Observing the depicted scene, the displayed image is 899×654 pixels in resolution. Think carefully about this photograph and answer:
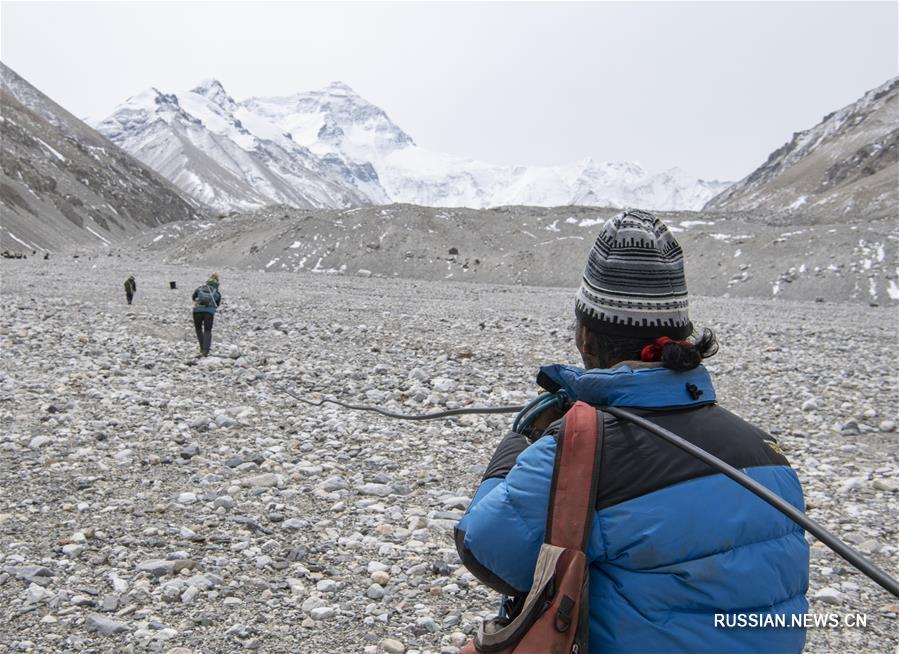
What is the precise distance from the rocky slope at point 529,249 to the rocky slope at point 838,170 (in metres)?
19.9

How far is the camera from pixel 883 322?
32156 millimetres

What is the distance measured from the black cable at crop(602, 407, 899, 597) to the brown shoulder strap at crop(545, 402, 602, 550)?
0.17 meters

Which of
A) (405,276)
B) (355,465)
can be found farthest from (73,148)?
(355,465)

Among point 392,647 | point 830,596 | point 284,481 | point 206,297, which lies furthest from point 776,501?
point 206,297

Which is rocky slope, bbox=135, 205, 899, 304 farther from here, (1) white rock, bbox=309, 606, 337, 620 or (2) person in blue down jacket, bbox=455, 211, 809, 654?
(2) person in blue down jacket, bbox=455, 211, 809, 654

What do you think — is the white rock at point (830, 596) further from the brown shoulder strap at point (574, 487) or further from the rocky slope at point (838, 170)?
the rocky slope at point (838, 170)

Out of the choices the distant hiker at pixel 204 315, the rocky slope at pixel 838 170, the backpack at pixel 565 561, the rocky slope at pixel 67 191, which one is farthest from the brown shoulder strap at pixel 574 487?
the rocky slope at pixel 67 191

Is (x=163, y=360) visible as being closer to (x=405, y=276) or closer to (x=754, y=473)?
(x=754, y=473)

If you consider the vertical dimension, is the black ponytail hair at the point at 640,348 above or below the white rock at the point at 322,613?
above

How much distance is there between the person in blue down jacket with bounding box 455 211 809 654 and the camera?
2.15 meters

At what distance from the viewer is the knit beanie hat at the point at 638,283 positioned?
249cm

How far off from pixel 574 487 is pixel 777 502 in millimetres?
604

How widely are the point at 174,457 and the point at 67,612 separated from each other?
11.5 feet

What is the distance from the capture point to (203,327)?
51.4 feet
